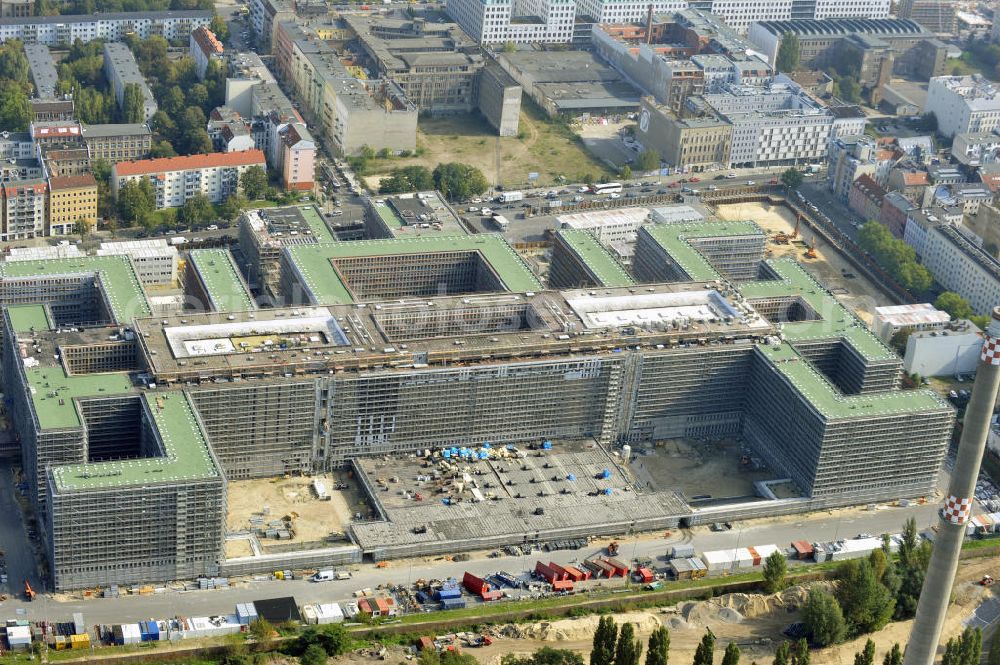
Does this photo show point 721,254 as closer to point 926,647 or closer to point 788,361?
point 788,361

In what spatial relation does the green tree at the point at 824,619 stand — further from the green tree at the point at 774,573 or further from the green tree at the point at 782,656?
the green tree at the point at 782,656

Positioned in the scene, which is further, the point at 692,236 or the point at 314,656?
the point at 692,236

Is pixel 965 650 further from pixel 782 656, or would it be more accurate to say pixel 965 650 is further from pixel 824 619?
pixel 782 656

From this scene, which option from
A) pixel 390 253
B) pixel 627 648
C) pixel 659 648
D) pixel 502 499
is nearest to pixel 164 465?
pixel 502 499

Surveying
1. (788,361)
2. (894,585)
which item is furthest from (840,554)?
(788,361)

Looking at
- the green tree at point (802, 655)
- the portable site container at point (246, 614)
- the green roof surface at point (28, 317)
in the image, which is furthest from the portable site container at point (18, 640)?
the green tree at point (802, 655)
